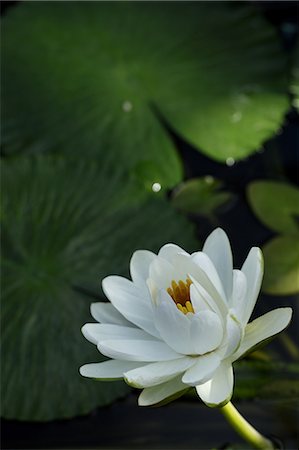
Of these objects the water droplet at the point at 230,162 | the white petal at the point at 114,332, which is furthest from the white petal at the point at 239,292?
the water droplet at the point at 230,162

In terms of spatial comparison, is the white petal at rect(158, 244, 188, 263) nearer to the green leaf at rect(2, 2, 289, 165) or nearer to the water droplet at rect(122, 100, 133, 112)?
the green leaf at rect(2, 2, 289, 165)

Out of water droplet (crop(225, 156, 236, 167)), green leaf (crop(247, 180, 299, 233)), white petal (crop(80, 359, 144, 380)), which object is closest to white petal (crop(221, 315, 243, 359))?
white petal (crop(80, 359, 144, 380))

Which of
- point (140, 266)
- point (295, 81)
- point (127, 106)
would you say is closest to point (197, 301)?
point (140, 266)

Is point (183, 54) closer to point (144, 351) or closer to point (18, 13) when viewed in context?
point (18, 13)

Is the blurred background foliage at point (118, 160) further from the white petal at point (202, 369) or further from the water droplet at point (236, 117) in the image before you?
the white petal at point (202, 369)

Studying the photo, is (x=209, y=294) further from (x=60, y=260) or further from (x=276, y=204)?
(x=276, y=204)
